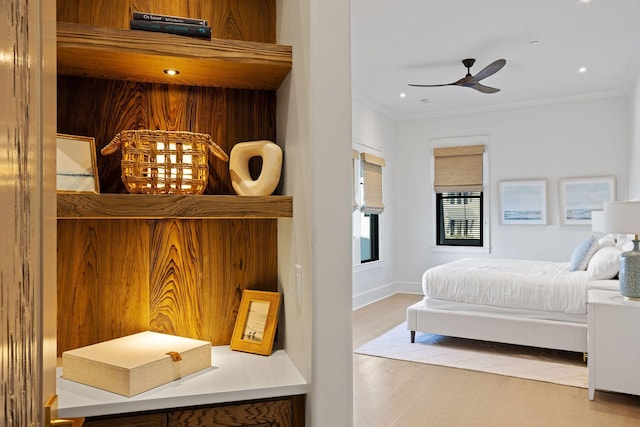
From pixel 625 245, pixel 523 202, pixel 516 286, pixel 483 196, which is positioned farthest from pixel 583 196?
pixel 516 286

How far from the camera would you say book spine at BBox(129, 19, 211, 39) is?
4.34 feet

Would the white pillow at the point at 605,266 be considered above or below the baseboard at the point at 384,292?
above

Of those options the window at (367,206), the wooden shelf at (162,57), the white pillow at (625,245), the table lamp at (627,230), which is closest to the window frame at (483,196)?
the window at (367,206)

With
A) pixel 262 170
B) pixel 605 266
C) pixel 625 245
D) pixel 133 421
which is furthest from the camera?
pixel 625 245

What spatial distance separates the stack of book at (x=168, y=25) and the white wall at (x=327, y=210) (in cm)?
30

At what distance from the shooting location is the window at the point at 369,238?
678 cm

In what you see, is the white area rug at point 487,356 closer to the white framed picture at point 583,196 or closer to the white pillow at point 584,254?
the white pillow at point 584,254

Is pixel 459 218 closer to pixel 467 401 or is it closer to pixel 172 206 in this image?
pixel 467 401

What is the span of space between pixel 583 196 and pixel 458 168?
174cm

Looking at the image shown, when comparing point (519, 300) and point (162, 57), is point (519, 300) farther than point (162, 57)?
Yes

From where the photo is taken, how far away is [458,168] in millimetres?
7207

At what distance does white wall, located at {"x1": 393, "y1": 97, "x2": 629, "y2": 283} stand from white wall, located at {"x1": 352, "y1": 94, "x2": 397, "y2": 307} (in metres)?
0.24

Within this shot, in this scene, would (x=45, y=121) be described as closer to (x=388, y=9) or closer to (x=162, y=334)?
(x=162, y=334)

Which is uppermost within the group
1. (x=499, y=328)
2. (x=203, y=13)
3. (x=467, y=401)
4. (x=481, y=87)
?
(x=481, y=87)
